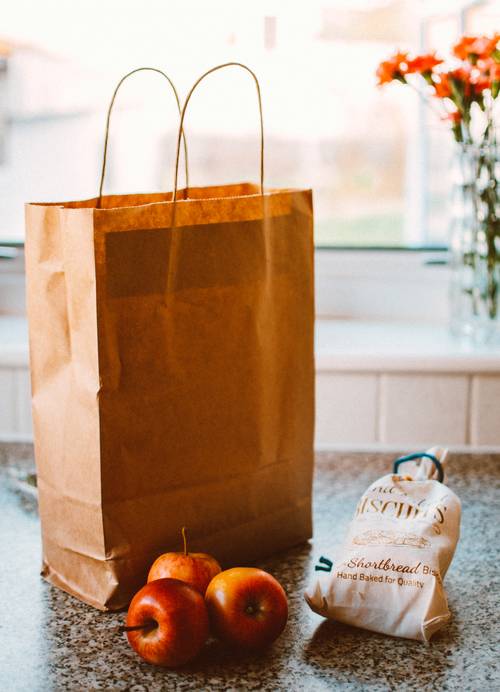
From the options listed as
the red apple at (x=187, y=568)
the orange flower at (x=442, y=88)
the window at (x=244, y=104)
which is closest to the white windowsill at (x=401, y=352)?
the window at (x=244, y=104)

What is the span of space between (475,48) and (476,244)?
0.38 metres

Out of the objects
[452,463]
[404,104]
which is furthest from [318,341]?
[404,104]

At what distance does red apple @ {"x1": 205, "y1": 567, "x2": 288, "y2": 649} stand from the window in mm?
1422

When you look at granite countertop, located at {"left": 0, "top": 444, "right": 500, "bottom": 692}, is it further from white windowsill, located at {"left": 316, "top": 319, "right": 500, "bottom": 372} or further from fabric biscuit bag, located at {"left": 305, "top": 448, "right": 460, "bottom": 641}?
white windowsill, located at {"left": 316, "top": 319, "right": 500, "bottom": 372}

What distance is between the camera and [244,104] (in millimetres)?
2125

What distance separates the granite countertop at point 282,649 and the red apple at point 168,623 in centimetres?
2

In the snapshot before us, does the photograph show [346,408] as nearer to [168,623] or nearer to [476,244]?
[476,244]

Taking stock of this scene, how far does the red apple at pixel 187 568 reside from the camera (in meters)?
0.86

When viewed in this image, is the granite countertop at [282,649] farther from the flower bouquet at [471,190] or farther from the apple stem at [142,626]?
the flower bouquet at [471,190]

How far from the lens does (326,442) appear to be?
162 cm

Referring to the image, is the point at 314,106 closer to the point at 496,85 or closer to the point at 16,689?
the point at 496,85

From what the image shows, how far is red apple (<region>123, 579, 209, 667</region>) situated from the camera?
780mm

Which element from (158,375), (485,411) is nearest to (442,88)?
(485,411)

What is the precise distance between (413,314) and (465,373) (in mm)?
537
